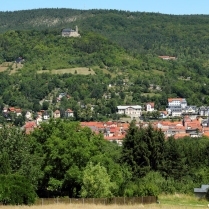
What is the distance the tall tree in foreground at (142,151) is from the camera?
53.2 metres

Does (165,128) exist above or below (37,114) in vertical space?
below

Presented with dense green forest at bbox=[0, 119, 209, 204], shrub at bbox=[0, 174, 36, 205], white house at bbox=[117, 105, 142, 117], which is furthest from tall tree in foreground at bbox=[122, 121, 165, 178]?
white house at bbox=[117, 105, 142, 117]

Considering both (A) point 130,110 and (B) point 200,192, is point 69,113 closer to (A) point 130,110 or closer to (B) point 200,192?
(A) point 130,110

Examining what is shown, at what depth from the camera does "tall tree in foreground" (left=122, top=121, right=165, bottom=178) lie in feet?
174

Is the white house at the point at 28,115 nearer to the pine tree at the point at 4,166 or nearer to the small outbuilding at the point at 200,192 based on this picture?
the small outbuilding at the point at 200,192

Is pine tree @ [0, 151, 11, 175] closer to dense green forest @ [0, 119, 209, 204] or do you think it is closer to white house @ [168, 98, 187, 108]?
dense green forest @ [0, 119, 209, 204]

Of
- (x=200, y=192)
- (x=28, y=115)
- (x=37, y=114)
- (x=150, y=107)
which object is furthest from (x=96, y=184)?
(x=150, y=107)

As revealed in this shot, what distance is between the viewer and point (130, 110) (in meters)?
160

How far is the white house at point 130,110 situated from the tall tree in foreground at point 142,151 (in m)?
105

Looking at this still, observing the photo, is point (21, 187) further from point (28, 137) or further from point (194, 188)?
point (194, 188)

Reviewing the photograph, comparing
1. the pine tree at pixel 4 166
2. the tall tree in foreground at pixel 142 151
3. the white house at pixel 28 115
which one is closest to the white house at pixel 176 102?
the white house at pixel 28 115

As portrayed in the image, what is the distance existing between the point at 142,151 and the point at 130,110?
4188 inches

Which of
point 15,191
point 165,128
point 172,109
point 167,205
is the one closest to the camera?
point 15,191

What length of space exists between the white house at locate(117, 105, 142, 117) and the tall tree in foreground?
105m
